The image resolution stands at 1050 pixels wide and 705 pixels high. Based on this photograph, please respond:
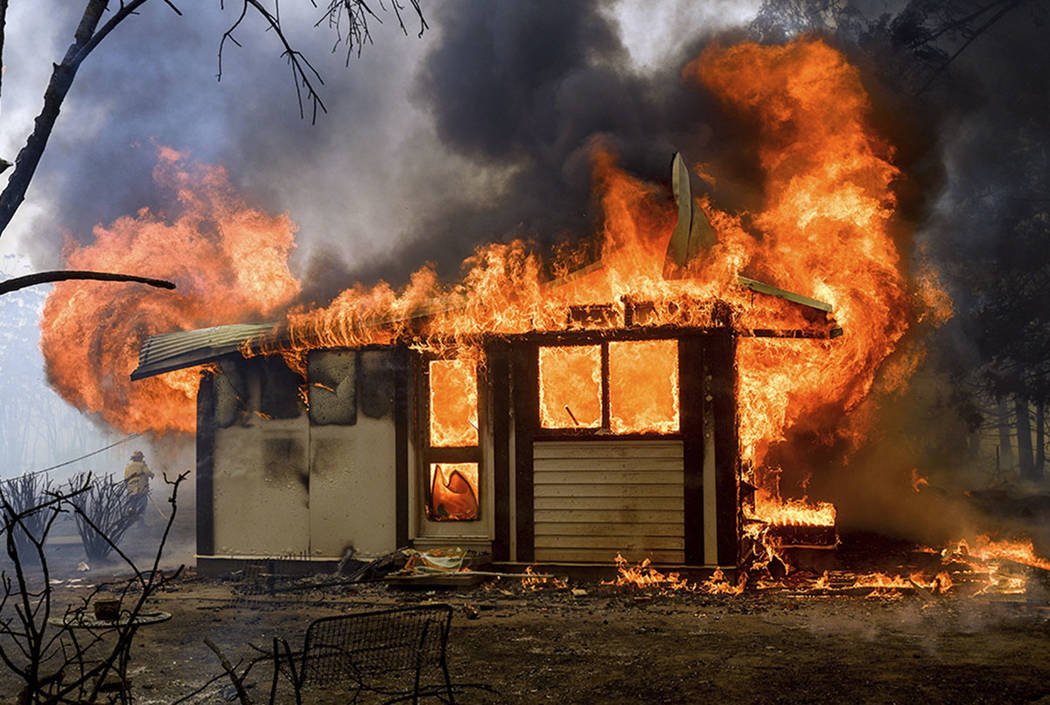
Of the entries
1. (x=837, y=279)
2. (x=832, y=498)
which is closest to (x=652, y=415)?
(x=837, y=279)

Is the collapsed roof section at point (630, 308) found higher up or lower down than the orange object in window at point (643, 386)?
higher up

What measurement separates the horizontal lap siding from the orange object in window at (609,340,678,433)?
28cm

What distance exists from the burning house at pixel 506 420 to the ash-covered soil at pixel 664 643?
100 cm

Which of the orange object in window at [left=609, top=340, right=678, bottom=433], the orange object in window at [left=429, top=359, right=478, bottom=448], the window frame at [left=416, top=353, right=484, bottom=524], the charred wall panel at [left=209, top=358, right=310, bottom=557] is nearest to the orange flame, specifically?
the charred wall panel at [left=209, top=358, right=310, bottom=557]

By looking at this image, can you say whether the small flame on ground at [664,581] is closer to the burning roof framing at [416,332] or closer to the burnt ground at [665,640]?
the burnt ground at [665,640]

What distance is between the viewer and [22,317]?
161 m

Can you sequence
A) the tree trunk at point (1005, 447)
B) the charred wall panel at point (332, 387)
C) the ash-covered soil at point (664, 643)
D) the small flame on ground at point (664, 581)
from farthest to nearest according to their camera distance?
the tree trunk at point (1005, 447), the charred wall panel at point (332, 387), the small flame on ground at point (664, 581), the ash-covered soil at point (664, 643)

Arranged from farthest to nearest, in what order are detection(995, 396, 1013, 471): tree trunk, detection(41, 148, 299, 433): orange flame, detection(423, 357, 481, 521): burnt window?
detection(995, 396, 1013, 471): tree trunk, detection(41, 148, 299, 433): orange flame, detection(423, 357, 481, 521): burnt window

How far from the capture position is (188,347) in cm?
1382

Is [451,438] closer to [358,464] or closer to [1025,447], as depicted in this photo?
[358,464]

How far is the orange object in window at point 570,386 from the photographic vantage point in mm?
12562

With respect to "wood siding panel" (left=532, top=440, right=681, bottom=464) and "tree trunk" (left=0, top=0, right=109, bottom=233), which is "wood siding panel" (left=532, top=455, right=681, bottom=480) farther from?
"tree trunk" (left=0, top=0, right=109, bottom=233)

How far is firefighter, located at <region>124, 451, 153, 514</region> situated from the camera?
1722cm

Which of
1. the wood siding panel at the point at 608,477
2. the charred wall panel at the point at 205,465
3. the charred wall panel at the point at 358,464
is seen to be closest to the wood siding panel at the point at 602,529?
the wood siding panel at the point at 608,477
